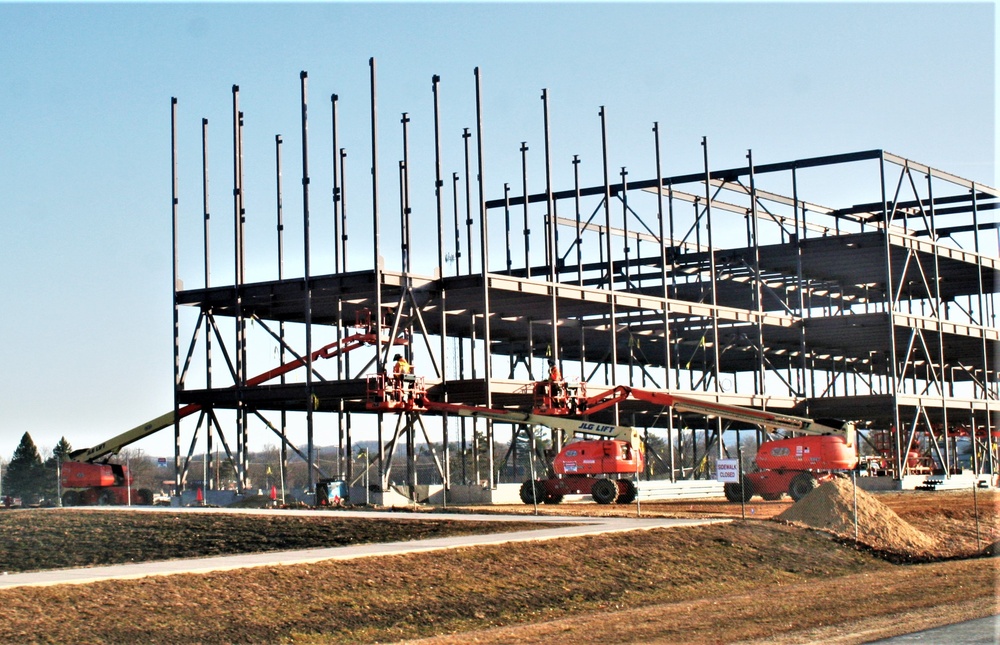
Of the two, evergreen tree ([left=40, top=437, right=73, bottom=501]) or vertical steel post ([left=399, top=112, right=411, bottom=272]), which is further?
evergreen tree ([left=40, top=437, right=73, bottom=501])

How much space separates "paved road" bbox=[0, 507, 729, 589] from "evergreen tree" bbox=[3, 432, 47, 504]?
196ft

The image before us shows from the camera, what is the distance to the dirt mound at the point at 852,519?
102 ft

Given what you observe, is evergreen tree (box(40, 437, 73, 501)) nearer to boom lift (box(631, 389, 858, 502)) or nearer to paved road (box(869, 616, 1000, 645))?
boom lift (box(631, 389, 858, 502))

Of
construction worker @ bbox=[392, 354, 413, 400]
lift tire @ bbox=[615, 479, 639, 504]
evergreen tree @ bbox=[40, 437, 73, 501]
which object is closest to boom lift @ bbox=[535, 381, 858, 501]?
lift tire @ bbox=[615, 479, 639, 504]

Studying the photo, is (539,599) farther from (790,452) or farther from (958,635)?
(790,452)

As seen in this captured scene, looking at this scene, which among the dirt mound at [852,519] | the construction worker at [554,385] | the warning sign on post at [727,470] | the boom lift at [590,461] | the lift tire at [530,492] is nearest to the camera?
the dirt mound at [852,519]

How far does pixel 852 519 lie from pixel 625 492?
14796 mm

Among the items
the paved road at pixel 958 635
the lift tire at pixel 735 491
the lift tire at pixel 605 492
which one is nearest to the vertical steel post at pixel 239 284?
the lift tire at pixel 605 492

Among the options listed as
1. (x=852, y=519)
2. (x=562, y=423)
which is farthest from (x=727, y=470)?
(x=852, y=519)

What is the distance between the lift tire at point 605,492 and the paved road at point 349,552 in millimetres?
11436

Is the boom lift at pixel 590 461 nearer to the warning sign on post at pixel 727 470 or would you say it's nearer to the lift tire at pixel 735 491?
the warning sign on post at pixel 727 470

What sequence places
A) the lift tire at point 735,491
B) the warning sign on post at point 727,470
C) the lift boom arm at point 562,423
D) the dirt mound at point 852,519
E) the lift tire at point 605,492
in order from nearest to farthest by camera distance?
1. the dirt mound at point 852,519
2. the warning sign on post at point 727,470
3. the lift tire at point 605,492
4. the lift boom arm at point 562,423
5. the lift tire at point 735,491

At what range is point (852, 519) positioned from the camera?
32.1 metres

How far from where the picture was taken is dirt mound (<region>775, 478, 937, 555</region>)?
102 feet
